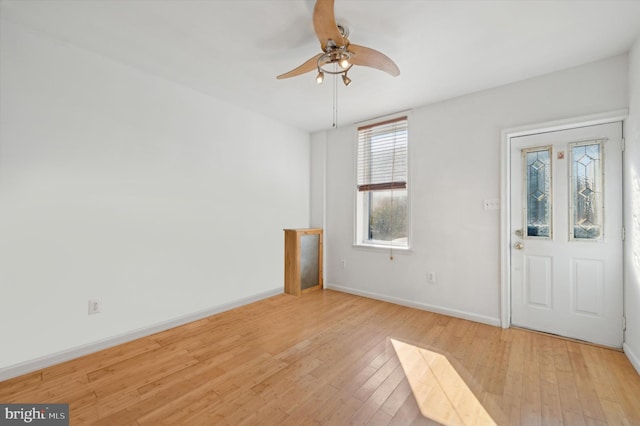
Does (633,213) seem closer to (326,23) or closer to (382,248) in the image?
(382,248)

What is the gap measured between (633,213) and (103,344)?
4.71 metres

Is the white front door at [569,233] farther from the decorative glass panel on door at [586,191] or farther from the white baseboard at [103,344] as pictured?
the white baseboard at [103,344]

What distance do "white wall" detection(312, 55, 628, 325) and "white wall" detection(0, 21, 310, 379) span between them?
87.5 inches

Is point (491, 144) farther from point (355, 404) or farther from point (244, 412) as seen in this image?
point (244, 412)

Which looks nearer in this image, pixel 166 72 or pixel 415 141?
pixel 166 72

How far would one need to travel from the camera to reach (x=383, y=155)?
13.1 feet

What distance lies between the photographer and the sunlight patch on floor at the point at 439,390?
1681 millimetres

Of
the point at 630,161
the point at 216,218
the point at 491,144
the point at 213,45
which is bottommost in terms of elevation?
the point at 216,218

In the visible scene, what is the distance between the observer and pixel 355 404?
179 cm

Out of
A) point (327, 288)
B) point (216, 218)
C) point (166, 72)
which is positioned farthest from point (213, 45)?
point (327, 288)

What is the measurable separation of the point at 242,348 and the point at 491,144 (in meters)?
3.36
